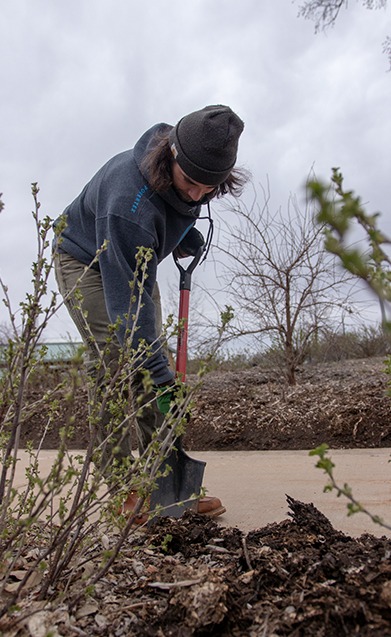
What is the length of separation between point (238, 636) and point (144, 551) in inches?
33.0

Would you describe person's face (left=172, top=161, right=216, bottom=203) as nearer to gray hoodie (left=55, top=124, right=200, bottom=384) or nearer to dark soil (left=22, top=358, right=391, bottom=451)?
gray hoodie (left=55, top=124, right=200, bottom=384)

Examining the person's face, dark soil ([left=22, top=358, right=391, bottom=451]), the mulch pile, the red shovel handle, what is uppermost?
the person's face

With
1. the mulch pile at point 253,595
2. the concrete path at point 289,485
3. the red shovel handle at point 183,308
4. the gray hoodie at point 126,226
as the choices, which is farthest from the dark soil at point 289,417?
the mulch pile at point 253,595

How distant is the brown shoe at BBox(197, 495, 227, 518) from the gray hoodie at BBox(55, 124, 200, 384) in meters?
0.58

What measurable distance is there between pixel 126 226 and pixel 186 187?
425mm

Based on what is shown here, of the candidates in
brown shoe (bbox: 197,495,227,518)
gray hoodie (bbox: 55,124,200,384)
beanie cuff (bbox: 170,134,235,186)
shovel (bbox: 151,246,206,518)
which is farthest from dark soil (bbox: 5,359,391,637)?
beanie cuff (bbox: 170,134,235,186)

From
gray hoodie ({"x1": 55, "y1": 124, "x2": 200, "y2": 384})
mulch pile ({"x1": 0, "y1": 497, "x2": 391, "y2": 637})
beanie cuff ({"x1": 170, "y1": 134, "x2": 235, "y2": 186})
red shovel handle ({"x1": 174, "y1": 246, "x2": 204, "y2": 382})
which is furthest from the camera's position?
red shovel handle ({"x1": 174, "y1": 246, "x2": 204, "y2": 382})

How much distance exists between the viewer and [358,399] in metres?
5.48

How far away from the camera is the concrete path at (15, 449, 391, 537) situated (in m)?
2.50

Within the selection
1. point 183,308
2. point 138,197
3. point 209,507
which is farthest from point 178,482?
point 138,197

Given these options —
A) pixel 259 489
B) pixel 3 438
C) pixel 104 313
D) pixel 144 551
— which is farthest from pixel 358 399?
pixel 3 438

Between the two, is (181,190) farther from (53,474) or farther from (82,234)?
(53,474)

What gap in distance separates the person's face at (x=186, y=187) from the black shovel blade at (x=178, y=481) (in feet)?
4.20

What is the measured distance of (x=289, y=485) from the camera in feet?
10.4
